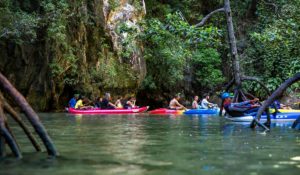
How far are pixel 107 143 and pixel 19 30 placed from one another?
1491 centimetres

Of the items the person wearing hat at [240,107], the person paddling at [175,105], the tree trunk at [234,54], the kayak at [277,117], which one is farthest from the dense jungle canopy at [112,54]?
the tree trunk at [234,54]

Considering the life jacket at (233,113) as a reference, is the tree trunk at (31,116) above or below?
above

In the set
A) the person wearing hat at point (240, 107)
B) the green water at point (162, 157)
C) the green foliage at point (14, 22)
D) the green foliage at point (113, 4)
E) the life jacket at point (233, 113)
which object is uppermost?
the green foliage at point (113, 4)

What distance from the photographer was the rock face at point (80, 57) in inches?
991

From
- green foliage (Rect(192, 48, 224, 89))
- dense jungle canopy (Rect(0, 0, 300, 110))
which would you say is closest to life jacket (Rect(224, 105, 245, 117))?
dense jungle canopy (Rect(0, 0, 300, 110))

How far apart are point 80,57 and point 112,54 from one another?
1.74 metres

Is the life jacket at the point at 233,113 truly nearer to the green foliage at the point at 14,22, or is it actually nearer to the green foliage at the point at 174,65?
the green foliage at the point at 174,65

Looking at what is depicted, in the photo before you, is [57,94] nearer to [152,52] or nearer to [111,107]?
[111,107]

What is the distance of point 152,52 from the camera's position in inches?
1135

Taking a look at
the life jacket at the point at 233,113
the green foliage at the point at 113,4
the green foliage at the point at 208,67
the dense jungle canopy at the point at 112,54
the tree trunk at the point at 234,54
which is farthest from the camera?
the green foliage at the point at 208,67

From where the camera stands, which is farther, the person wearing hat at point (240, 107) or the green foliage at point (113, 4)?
the green foliage at point (113, 4)

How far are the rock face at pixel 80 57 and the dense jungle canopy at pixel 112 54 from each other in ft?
0.16

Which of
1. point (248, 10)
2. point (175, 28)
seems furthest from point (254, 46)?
point (175, 28)

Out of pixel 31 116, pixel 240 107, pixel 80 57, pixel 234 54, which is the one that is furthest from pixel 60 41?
pixel 31 116
